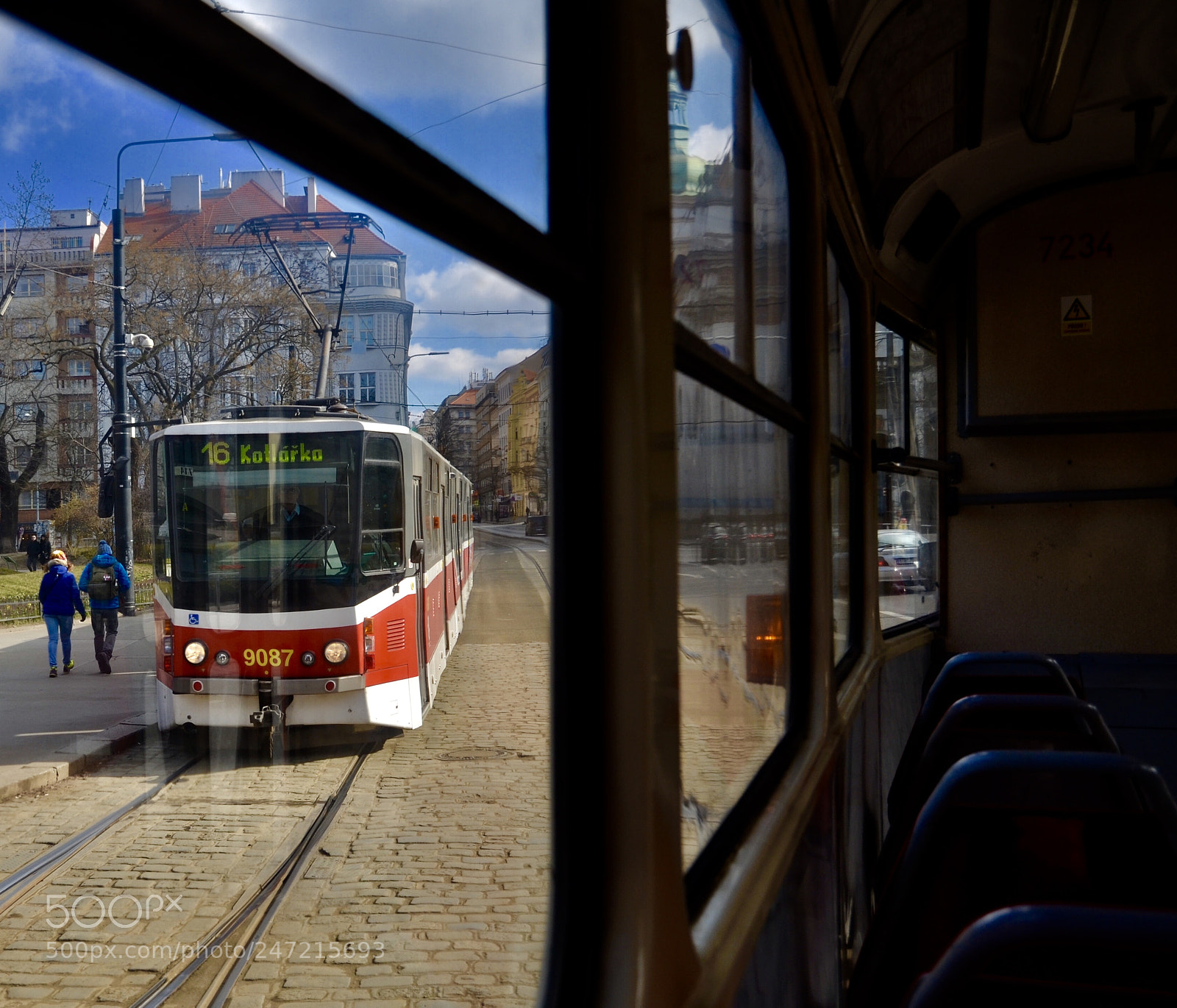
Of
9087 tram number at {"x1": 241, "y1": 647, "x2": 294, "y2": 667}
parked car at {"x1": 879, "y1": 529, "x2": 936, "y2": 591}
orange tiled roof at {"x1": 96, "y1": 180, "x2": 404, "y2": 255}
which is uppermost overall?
orange tiled roof at {"x1": 96, "y1": 180, "x2": 404, "y2": 255}

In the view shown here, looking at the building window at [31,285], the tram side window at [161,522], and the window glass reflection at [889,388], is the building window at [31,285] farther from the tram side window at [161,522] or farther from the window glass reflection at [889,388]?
the window glass reflection at [889,388]

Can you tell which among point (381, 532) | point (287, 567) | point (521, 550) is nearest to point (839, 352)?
point (521, 550)

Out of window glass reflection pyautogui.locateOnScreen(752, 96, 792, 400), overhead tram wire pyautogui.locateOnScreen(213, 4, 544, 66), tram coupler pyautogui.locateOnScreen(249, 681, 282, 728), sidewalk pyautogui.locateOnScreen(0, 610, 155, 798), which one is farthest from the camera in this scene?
tram coupler pyautogui.locateOnScreen(249, 681, 282, 728)

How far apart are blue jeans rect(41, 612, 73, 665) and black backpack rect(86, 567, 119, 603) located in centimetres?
3

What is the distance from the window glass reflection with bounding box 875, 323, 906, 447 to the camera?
12.3 ft

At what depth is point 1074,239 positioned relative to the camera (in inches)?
165

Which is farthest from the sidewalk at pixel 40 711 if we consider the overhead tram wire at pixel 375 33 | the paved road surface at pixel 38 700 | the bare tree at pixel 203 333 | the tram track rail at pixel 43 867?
the overhead tram wire at pixel 375 33

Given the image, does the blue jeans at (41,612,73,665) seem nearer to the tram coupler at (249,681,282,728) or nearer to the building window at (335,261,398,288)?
the building window at (335,261,398,288)

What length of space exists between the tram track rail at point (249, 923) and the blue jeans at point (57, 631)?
2.10 feet

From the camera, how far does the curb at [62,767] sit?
0.82 meters

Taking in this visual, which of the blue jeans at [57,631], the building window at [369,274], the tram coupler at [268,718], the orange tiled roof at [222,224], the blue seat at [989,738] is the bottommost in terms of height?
the tram coupler at [268,718]

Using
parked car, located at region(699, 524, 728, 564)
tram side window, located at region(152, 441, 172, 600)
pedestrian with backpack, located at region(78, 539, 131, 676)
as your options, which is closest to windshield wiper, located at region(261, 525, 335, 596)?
tram side window, located at region(152, 441, 172, 600)

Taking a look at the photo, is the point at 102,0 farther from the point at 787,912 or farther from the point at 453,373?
the point at 787,912

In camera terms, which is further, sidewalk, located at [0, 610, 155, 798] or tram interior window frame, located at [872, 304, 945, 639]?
tram interior window frame, located at [872, 304, 945, 639]
